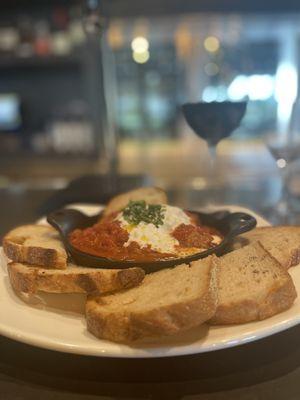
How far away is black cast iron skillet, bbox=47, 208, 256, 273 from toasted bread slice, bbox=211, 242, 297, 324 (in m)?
0.06

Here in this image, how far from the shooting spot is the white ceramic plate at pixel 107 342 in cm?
67

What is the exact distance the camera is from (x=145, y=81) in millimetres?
4578

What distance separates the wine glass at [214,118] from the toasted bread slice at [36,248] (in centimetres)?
46

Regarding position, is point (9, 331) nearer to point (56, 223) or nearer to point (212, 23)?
point (56, 223)

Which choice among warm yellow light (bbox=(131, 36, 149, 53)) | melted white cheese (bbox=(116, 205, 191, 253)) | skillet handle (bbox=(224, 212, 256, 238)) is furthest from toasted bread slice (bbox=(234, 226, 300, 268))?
warm yellow light (bbox=(131, 36, 149, 53))

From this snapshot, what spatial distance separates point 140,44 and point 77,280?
3.98 meters

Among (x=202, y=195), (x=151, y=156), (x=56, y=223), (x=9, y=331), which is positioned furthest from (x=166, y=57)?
(x=9, y=331)

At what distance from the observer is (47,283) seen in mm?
819

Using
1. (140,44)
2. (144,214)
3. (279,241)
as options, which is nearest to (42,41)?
(140,44)

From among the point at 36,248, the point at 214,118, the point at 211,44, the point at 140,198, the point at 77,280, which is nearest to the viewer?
the point at 77,280

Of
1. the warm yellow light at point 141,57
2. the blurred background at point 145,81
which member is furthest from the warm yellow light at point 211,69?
the warm yellow light at point 141,57

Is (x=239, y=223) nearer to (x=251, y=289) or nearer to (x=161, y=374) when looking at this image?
(x=251, y=289)

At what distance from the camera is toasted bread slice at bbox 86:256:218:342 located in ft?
2.23

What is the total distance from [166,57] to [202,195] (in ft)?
9.69
